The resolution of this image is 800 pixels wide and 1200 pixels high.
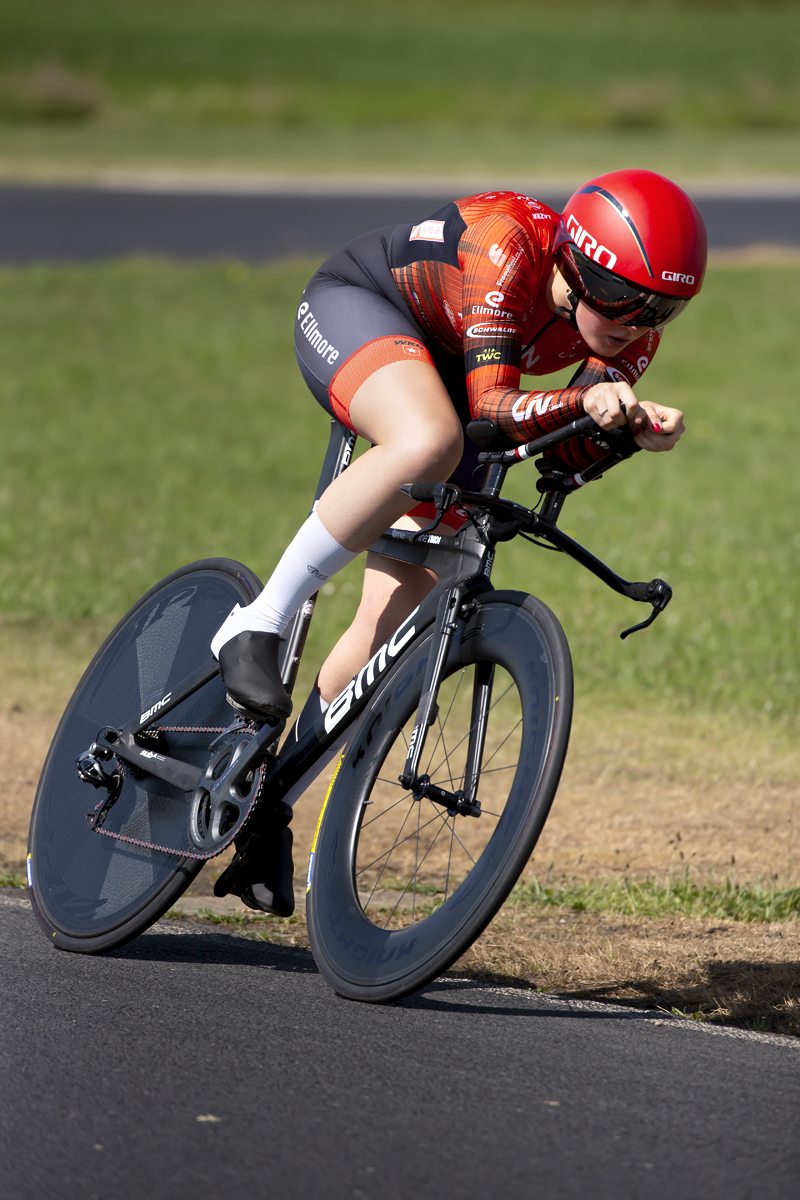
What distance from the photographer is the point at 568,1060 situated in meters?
2.98

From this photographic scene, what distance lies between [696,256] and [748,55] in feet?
167

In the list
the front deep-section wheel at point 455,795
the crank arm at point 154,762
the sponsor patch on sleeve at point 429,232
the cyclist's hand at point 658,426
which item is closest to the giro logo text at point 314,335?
the sponsor patch on sleeve at point 429,232

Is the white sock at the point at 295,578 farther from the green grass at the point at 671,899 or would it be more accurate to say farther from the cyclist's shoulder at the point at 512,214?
the green grass at the point at 671,899

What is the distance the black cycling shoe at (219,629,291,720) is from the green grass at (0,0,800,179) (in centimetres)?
2535

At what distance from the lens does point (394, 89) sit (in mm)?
41969

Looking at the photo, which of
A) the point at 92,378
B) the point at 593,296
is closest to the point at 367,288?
the point at 593,296

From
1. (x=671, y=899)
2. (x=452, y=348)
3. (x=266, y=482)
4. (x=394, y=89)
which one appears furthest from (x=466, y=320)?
(x=394, y=89)

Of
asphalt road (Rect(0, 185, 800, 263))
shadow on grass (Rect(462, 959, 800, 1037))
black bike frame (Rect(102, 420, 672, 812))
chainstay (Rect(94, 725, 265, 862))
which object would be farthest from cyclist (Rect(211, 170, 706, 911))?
asphalt road (Rect(0, 185, 800, 263))

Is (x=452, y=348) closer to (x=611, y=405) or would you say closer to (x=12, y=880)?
(x=611, y=405)

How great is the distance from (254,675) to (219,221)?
19292 mm

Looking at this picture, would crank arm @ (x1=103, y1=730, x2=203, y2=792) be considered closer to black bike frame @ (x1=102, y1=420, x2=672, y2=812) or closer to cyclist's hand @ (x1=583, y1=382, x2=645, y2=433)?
black bike frame @ (x1=102, y1=420, x2=672, y2=812)

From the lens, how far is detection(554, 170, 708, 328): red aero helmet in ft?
9.73

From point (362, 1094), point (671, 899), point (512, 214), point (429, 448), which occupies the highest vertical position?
point (512, 214)

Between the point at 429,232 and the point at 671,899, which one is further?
the point at 671,899
